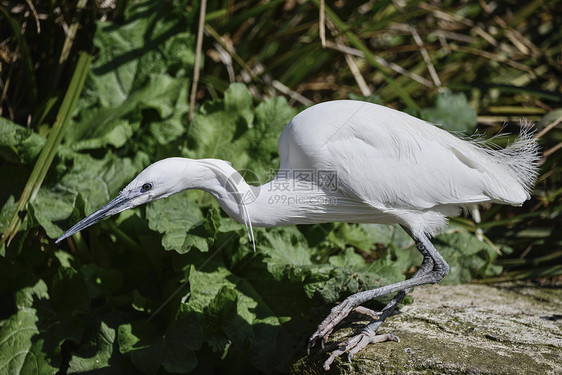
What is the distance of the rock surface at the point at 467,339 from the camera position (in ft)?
5.41

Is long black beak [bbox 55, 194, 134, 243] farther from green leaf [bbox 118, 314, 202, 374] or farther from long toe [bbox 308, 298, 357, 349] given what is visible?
long toe [bbox 308, 298, 357, 349]

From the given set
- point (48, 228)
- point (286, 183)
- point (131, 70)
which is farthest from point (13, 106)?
point (286, 183)

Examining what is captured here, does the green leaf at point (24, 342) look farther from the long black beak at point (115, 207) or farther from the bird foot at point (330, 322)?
the bird foot at point (330, 322)

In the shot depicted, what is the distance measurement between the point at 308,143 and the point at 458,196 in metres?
0.64

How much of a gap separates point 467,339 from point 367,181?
2.22ft

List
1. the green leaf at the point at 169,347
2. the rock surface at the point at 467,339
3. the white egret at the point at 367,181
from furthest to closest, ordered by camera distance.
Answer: the green leaf at the point at 169,347
the white egret at the point at 367,181
the rock surface at the point at 467,339

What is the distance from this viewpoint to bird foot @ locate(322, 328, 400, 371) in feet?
5.87

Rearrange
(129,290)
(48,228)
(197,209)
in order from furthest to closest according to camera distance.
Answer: (129,290), (197,209), (48,228)

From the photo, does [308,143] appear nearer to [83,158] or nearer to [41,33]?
[83,158]

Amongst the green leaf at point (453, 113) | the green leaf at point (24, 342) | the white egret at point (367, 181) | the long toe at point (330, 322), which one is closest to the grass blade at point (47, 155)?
the green leaf at point (24, 342)

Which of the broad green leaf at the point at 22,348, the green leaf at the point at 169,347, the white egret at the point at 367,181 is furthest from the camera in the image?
the broad green leaf at the point at 22,348

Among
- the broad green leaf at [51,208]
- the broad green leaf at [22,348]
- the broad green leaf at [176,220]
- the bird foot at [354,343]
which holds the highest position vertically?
the broad green leaf at [176,220]

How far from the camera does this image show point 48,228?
2.19m

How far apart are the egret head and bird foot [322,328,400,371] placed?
0.81 meters
